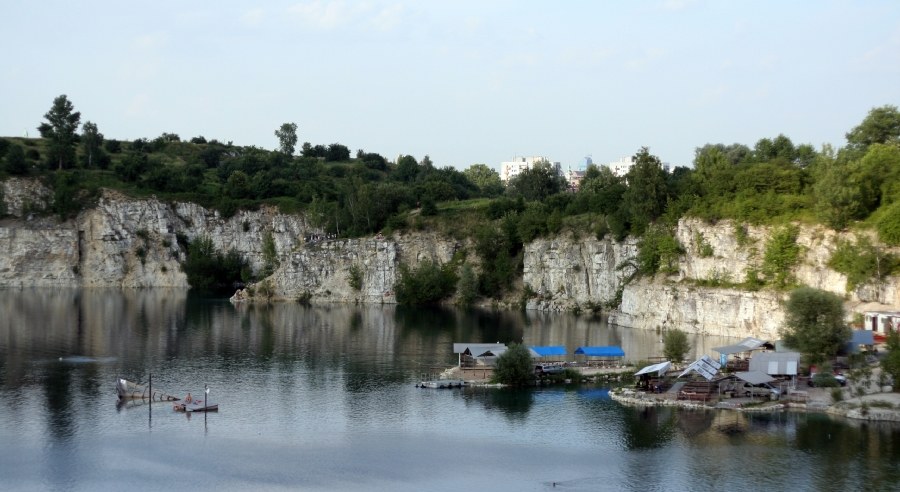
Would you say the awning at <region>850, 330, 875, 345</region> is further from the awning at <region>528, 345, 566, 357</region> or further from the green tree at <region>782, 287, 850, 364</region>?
the awning at <region>528, 345, 566, 357</region>

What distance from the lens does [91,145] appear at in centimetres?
12131

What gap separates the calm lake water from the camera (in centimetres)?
3478

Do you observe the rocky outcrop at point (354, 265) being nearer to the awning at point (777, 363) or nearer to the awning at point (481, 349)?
the awning at point (481, 349)

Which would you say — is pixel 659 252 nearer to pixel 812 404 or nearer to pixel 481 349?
pixel 481 349

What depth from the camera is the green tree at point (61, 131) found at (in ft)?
383

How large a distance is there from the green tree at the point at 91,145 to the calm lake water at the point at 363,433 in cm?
6056

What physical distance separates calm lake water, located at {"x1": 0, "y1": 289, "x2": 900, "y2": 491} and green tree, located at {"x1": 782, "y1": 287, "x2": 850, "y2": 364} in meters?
8.60

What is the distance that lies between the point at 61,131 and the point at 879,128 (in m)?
92.9

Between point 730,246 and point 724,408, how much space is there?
2599 centimetres

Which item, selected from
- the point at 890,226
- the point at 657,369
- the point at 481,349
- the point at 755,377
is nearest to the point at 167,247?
the point at 481,349

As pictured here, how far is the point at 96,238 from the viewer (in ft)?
359

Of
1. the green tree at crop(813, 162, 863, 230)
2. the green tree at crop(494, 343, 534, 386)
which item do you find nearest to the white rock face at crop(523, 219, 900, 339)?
the green tree at crop(813, 162, 863, 230)

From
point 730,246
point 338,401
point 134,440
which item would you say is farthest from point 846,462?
point 730,246

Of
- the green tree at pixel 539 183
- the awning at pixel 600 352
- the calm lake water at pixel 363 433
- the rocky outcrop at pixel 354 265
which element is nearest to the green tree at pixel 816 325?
the calm lake water at pixel 363 433
